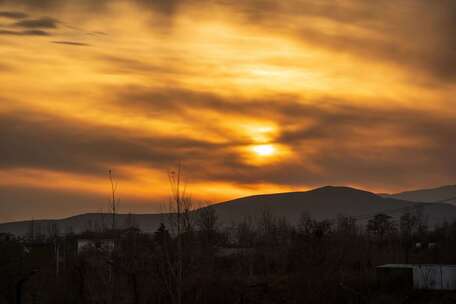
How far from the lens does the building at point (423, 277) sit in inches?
1745

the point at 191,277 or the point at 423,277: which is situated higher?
the point at 191,277

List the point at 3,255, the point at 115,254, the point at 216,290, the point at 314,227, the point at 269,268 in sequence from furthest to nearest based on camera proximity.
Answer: the point at 269,268, the point at 314,227, the point at 216,290, the point at 115,254, the point at 3,255

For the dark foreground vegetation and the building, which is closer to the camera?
the dark foreground vegetation

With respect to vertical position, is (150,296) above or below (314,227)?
below

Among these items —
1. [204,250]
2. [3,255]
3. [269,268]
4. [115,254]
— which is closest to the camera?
[3,255]

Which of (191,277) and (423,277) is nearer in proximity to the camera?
(191,277)

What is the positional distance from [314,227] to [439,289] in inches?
333

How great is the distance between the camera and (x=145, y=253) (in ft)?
160

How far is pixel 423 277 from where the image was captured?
147 feet

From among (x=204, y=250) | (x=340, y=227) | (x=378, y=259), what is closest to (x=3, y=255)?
(x=204, y=250)

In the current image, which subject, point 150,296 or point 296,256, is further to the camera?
point 296,256

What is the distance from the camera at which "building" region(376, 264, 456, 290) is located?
4431cm

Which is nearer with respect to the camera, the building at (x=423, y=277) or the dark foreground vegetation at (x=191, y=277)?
the dark foreground vegetation at (x=191, y=277)

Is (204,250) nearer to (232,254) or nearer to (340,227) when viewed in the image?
(232,254)
